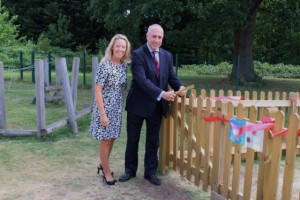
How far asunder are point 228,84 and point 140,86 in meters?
13.8

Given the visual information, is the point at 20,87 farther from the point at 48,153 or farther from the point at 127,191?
the point at 127,191

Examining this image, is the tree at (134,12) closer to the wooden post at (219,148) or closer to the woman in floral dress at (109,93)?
the woman in floral dress at (109,93)

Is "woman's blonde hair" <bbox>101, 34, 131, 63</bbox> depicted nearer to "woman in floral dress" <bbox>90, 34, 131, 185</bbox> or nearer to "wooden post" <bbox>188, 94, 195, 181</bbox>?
"woman in floral dress" <bbox>90, 34, 131, 185</bbox>

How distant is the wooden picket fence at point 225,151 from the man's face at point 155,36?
29.4 inches

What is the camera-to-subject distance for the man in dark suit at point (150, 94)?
13.9 feet

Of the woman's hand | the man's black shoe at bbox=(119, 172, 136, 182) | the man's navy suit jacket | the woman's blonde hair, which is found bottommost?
Answer: the man's black shoe at bbox=(119, 172, 136, 182)

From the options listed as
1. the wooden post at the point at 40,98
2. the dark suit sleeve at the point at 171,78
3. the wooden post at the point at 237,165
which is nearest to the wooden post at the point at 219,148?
the wooden post at the point at 237,165

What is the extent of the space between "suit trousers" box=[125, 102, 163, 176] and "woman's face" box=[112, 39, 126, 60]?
28.1 inches

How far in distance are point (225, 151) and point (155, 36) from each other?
1479mm

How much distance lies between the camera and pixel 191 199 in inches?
166

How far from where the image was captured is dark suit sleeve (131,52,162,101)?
13.6 feet

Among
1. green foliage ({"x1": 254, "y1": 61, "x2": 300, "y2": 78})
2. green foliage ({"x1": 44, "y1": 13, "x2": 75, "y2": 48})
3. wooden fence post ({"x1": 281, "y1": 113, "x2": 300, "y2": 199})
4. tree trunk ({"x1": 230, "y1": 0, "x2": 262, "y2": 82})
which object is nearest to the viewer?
wooden fence post ({"x1": 281, "y1": 113, "x2": 300, "y2": 199})

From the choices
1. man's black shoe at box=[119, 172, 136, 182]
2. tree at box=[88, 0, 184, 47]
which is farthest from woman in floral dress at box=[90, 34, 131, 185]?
tree at box=[88, 0, 184, 47]

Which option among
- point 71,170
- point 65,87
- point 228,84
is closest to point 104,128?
point 71,170
